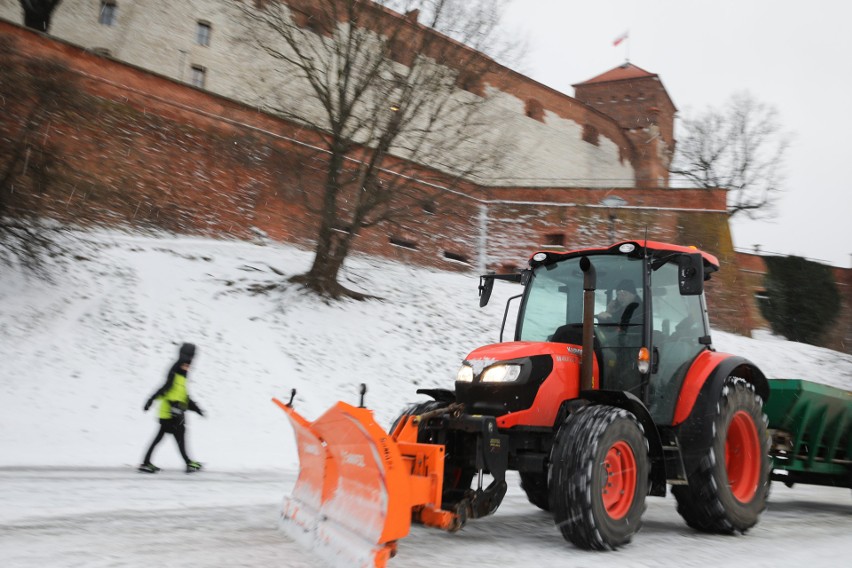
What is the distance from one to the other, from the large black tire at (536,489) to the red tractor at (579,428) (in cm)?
6

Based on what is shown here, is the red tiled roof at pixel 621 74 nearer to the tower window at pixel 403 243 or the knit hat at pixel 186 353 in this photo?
the tower window at pixel 403 243

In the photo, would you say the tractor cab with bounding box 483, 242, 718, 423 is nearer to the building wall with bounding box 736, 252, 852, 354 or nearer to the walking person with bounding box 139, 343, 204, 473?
the walking person with bounding box 139, 343, 204, 473

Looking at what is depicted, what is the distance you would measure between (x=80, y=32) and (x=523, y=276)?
2826cm

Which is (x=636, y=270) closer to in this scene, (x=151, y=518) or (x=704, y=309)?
(x=704, y=309)

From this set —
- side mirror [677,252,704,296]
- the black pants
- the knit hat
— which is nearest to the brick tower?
the knit hat

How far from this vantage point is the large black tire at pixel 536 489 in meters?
7.38

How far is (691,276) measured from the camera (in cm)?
602

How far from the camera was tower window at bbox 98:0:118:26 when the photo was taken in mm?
30203

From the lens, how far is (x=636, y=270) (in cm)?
657

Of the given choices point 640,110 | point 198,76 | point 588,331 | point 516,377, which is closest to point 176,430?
point 516,377

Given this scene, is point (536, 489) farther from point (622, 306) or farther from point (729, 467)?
point (622, 306)

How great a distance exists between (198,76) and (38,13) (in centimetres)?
705

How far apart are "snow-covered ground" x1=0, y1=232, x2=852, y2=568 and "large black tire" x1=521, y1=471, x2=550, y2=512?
16 centimetres

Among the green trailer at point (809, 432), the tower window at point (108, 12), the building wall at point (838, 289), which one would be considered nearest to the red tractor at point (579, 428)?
the green trailer at point (809, 432)
